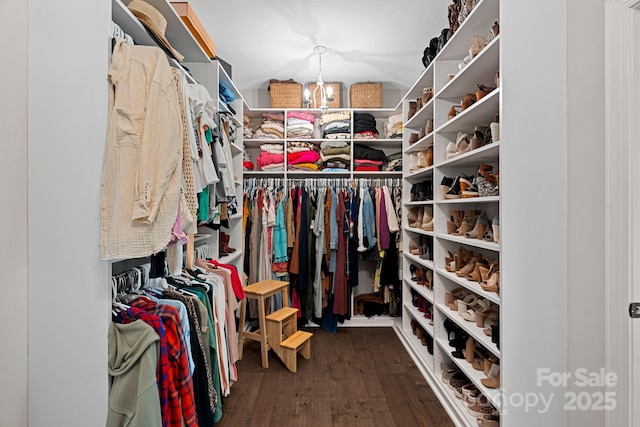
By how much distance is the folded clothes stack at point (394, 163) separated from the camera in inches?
141

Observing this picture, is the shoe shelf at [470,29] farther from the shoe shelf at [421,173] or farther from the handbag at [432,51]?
the shoe shelf at [421,173]

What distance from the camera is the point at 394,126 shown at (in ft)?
11.7

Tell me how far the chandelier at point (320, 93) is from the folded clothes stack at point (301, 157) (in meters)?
0.45


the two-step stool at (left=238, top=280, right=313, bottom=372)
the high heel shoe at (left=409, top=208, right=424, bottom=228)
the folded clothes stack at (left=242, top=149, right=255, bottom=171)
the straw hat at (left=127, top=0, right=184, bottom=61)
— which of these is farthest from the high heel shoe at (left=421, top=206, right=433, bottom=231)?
the straw hat at (left=127, top=0, right=184, bottom=61)

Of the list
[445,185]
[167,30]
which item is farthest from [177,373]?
[445,185]

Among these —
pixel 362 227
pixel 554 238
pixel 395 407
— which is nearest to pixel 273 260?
pixel 362 227

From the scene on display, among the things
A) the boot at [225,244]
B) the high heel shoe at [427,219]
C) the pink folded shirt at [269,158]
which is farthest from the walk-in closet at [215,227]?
the pink folded shirt at [269,158]

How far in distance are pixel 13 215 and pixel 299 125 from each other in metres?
2.73

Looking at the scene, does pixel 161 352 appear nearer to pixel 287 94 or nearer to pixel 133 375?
pixel 133 375

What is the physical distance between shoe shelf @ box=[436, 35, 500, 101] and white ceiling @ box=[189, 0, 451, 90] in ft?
2.06

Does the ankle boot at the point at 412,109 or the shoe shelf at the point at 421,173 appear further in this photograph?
the ankle boot at the point at 412,109

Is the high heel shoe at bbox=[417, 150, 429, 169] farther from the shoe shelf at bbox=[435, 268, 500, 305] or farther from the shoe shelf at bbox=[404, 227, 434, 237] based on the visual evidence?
the shoe shelf at bbox=[435, 268, 500, 305]

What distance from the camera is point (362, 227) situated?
3.32 metres

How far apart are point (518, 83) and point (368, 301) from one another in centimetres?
269
